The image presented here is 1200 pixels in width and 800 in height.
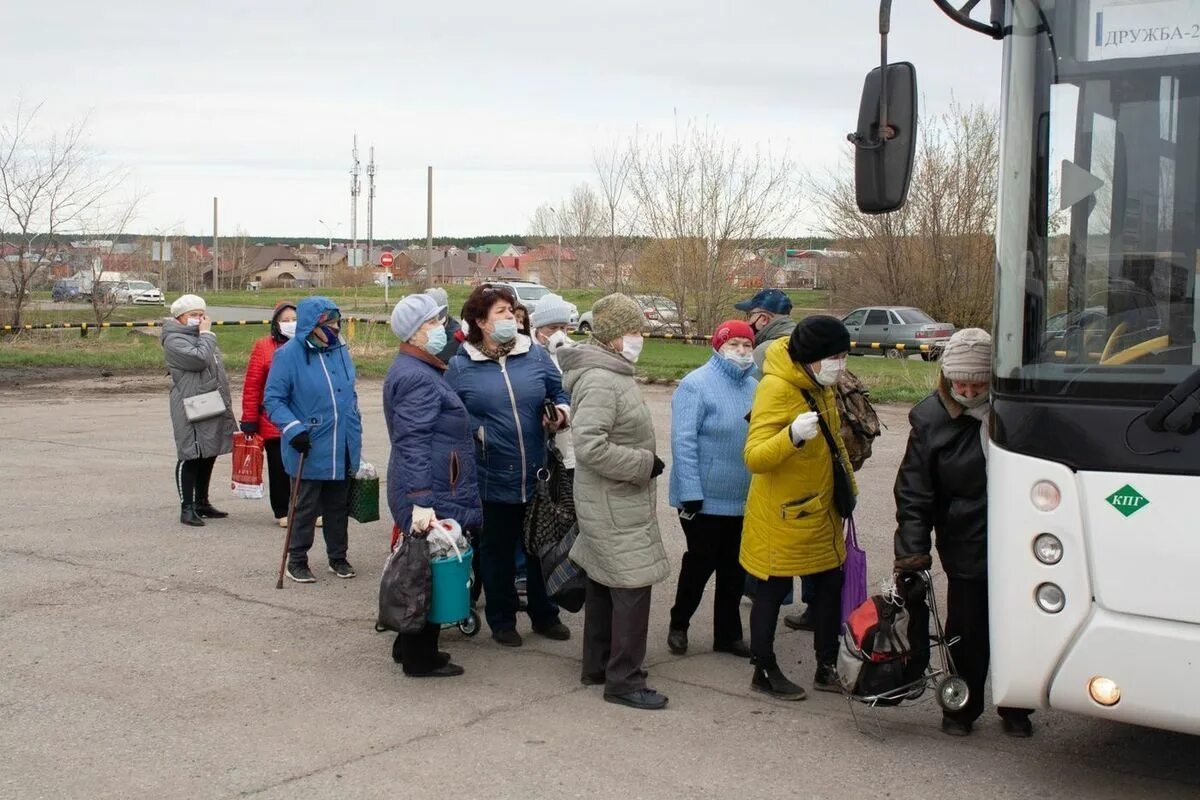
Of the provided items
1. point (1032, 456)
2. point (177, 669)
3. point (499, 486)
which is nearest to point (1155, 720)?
point (1032, 456)

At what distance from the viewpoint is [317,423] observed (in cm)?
833

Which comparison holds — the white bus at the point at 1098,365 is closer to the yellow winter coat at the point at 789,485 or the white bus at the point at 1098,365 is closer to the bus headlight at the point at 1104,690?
the bus headlight at the point at 1104,690

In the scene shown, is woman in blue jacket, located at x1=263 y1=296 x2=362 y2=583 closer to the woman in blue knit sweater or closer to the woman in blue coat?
the woman in blue coat

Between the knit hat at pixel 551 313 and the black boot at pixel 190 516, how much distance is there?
3406 millimetres

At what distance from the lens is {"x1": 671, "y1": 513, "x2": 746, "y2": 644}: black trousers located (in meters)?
6.70

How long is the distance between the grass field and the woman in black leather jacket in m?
14.6

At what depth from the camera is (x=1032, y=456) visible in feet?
15.3

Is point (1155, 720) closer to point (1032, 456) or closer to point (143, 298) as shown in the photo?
point (1032, 456)

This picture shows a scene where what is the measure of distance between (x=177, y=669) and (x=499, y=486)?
A: 1.81 meters

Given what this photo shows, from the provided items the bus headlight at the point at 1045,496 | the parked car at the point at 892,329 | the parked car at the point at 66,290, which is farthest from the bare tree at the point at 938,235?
the bus headlight at the point at 1045,496

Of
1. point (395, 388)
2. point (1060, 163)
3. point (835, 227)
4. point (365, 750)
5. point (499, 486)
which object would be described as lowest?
point (365, 750)

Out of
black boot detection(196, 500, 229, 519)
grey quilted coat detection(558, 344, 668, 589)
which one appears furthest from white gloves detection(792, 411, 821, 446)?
black boot detection(196, 500, 229, 519)

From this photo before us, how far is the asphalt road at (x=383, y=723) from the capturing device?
16.4 feet

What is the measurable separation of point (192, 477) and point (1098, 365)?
756 centimetres
